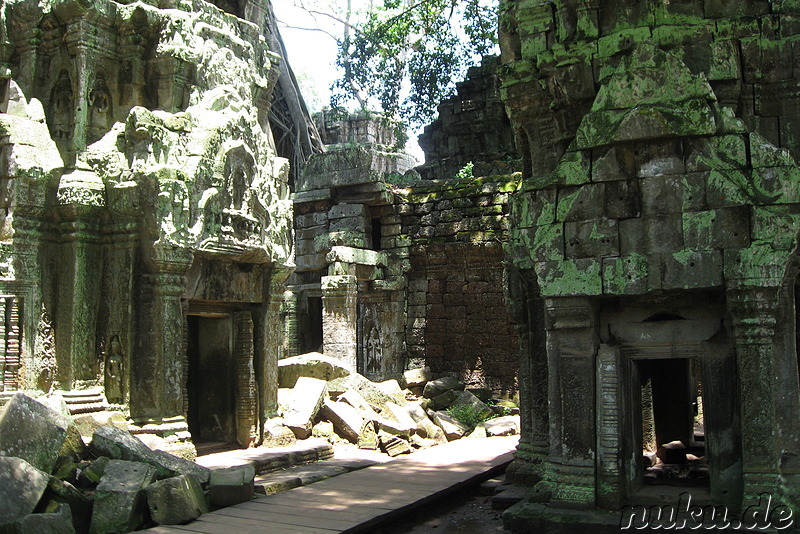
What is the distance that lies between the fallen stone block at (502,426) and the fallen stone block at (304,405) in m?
2.41

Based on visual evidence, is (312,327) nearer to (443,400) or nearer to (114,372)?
(443,400)

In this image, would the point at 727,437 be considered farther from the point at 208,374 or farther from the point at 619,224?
the point at 208,374

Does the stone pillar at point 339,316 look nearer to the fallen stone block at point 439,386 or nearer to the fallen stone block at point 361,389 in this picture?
the fallen stone block at point 439,386

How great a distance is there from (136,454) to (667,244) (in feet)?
14.2

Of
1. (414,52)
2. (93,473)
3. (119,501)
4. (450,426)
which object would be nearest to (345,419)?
(450,426)

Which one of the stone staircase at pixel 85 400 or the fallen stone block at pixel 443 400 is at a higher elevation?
the stone staircase at pixel 85 400

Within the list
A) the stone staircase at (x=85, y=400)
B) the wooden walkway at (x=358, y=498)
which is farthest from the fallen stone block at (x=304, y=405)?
the stone staircase at (x=85, y=400)

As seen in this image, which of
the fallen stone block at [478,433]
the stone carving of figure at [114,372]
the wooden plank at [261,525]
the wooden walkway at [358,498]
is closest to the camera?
the wooden plank at [261,525]

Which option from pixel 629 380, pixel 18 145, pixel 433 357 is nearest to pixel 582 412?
pixel 629 380

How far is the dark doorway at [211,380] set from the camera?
9492 millimetres

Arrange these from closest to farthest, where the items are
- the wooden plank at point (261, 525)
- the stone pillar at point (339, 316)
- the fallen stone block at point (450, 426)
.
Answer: the wooden plank at point (261, 525) → the fallen stone block at point (450, 426) → the stone pillar at point (339, 316)

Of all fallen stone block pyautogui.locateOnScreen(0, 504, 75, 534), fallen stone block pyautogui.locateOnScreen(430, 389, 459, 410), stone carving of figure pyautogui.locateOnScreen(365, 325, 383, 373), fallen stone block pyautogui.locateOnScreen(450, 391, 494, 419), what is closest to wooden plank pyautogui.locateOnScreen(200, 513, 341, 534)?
fallen stone block pyautogui.locateOnScreen(0, 504, 75, 534)

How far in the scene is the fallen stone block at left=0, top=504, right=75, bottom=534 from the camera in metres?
4.93

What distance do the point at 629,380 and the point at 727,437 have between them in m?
0.73
